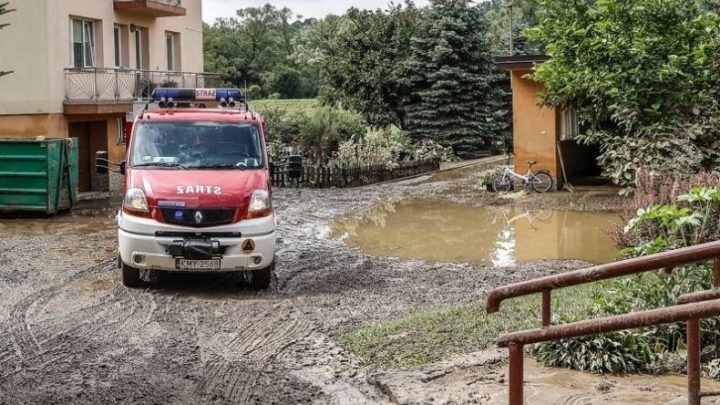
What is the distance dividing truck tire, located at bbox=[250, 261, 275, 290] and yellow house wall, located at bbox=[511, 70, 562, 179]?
1402 cm

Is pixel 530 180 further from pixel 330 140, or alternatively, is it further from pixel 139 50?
pixel 139 50

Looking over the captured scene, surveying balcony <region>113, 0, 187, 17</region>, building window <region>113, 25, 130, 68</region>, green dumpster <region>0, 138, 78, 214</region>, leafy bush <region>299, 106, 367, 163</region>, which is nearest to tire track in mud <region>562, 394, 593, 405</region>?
green dumpster <region>0, 138, 78, 214</region>

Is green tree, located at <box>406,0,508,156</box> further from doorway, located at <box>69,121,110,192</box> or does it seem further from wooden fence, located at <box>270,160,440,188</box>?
doorway, located at <box>69,121,110,192</box>

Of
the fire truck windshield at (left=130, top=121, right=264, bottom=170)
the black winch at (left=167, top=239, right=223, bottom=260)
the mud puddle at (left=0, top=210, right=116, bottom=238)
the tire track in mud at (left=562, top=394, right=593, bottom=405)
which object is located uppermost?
the fire truck windshield at (left=130, top=121, right=264, bottom=170)

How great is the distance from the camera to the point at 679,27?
59.6 ft

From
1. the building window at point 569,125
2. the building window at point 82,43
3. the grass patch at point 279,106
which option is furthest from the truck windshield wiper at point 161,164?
the grass patch at point 279,106

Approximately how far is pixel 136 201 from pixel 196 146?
1.27m

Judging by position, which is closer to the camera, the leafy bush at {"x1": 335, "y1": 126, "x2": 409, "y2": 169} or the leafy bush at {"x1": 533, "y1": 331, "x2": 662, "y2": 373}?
the leafy bush at {"x1": 533, "y1": 331, "x2": 662, "y2": 373}

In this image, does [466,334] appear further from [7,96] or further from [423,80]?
[423,80]

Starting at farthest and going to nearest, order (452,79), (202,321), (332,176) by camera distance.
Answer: (452,79) < (332,176) < (202,321)

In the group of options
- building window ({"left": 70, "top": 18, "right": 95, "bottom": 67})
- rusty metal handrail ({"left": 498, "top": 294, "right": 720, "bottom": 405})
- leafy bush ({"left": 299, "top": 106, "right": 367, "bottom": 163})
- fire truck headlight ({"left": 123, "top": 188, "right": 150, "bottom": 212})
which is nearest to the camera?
rusty metal handrail ({"left": 498, "top": 294, "right": 720, "bottom": 405})

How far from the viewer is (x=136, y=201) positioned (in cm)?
1137

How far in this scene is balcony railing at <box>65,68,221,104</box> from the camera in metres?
24.5

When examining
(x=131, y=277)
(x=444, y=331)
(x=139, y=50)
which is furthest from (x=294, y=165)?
(x=139, y=50)
